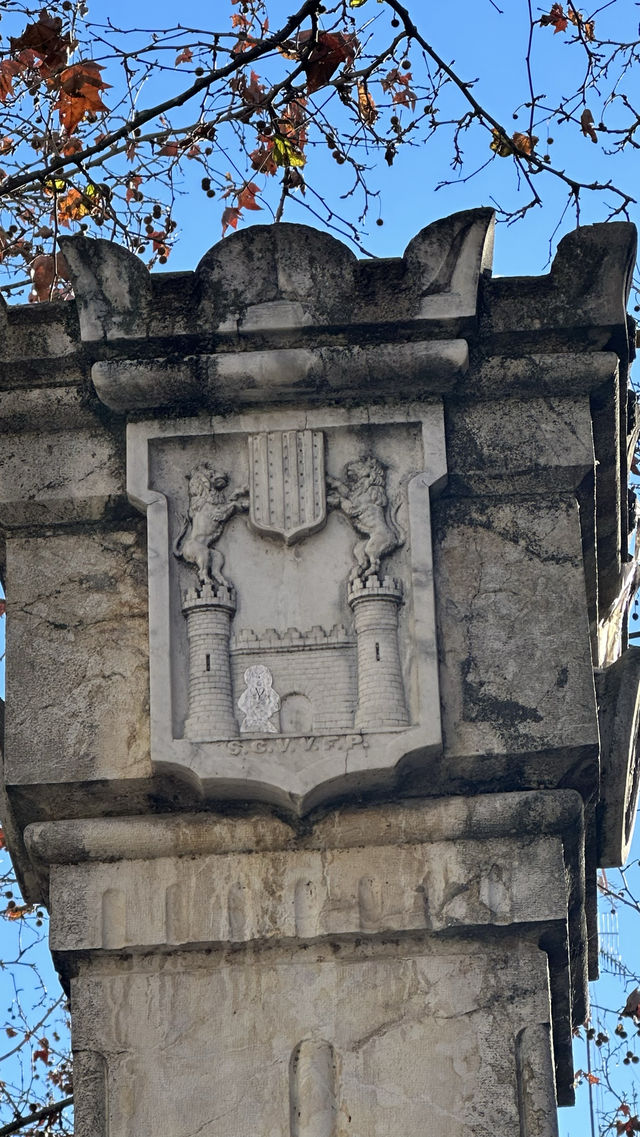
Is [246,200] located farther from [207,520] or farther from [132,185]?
[207,520]

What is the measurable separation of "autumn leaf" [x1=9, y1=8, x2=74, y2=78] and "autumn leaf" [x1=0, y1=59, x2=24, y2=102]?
A: 0.65 metres

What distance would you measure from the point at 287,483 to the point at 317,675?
53 centimetres

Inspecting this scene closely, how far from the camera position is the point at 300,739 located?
16.6 feet

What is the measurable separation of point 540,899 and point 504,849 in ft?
0.49

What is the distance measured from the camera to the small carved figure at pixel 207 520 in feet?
17.3

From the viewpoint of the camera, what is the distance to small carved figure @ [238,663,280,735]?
16.7 ft

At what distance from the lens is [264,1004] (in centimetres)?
500

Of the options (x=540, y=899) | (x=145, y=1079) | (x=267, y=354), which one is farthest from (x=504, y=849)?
(x=267, y=354)

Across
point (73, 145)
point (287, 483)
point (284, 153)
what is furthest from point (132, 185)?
point (287, 483)

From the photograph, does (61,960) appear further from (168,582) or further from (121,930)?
(168,582)

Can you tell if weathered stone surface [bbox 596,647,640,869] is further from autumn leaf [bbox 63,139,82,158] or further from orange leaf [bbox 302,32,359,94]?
autumn leaf [bbox 63,139,82,158]

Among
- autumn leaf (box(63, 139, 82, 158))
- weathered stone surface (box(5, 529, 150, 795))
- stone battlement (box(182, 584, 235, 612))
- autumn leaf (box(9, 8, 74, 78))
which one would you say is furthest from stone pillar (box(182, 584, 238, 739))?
autumn leaf (box(63, 139, 82, 158))

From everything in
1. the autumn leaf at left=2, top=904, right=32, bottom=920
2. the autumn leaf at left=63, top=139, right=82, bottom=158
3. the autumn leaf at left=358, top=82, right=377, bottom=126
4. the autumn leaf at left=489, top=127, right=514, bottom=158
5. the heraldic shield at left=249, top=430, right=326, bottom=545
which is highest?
the autumn leaf at left=63, top=139, right=82, bottom=158

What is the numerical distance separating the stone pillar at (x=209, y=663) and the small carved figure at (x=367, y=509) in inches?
13.7
